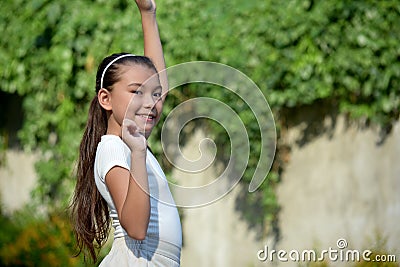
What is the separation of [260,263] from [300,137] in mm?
928

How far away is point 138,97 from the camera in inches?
86.3

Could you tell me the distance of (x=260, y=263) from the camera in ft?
17.7

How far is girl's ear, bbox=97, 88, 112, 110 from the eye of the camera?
230 centimetres

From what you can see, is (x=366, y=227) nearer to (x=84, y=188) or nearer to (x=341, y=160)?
(x=341, y=160)

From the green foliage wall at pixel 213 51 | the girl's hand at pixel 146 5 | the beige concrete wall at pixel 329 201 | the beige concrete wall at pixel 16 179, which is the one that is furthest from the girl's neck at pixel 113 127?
the beige concrete wall at pixel 16 179

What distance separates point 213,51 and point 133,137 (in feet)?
10.6

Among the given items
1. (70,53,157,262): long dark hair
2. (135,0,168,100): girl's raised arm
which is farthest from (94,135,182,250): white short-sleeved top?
(135,0,168,100): girl's raised arm

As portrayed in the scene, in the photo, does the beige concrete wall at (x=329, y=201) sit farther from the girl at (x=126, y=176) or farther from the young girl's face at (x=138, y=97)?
the young girl's face at (x=138, y=97)

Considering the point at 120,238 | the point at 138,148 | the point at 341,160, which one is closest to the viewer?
the point at 138,148

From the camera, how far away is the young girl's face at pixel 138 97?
2.16 meters

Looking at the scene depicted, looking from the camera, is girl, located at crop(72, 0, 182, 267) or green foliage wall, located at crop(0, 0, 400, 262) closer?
girl, located at crop(72, 0, 182, 267)

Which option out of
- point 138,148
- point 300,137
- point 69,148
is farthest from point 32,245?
point 138,148

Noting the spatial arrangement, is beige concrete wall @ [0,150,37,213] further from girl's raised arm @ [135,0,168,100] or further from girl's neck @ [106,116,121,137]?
girl's neck @ [106,116,121,137]

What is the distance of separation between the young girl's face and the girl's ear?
0.03 metres
